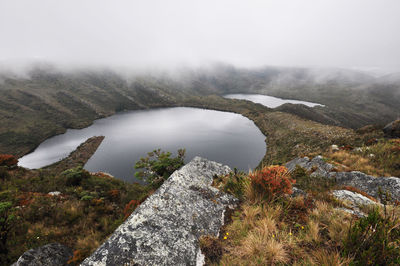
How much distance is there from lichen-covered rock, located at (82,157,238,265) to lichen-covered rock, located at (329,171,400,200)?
24.8ft

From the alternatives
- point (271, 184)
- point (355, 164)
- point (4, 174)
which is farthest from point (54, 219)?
point (355, 164)

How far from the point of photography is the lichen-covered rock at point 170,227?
3.12 m

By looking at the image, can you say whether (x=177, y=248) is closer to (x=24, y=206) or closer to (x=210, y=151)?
(x=24, y=206)

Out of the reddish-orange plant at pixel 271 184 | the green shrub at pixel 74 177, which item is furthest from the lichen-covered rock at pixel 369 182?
the green shrub at pixel 74 177

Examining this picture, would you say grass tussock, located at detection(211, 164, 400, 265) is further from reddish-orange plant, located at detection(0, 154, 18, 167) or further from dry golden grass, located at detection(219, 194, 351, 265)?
reddish-orange plant, located at detection(0, 154, 18, 167)

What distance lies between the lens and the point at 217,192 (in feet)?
17.0

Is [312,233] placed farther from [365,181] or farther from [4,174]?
[4,174]

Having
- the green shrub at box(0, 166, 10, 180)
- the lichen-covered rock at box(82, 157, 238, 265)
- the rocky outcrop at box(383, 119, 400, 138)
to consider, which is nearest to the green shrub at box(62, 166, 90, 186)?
the green shrub at box(0, 166, 10, 180)

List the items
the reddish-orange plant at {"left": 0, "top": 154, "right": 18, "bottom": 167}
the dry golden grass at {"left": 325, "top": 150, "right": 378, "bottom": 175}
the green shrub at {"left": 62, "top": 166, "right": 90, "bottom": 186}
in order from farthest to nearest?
the reddish-orange plant at {"left": 0, "top": 154, "right": 18, "bottom": 167} < the green shrub at {"left": 62, "top": 166, "right": 90, "bottom": 186} < the dry golden grass at {"left": 325, "top": 150, "right": 378, "bottom": 175}

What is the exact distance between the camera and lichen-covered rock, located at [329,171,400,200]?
7.07m

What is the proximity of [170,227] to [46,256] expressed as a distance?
18.3ft

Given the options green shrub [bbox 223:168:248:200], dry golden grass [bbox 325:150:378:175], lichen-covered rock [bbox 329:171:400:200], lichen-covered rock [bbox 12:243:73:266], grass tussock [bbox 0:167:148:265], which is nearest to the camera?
green shrub [bbox 223:168:248:200]

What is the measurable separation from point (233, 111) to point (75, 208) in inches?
7030

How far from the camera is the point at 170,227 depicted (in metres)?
3.75
